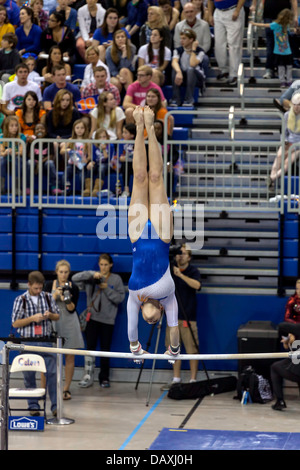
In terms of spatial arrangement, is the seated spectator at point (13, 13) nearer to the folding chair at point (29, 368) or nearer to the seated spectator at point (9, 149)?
the seated spectator at point (9, 149)

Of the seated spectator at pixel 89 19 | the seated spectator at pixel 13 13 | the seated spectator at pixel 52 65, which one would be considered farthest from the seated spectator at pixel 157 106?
the seated spectator at pixel 13 13

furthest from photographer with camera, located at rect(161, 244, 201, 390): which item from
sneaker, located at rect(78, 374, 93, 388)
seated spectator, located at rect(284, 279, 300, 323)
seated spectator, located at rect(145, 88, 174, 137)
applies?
seated spectator, located at rect(145, 88, 174, 137)

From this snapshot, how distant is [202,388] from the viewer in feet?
40.5

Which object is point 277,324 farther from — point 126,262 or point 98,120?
point 98,120

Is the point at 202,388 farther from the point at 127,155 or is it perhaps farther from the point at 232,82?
the point at 232,82

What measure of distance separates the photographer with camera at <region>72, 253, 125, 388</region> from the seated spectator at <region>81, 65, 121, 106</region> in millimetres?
2861

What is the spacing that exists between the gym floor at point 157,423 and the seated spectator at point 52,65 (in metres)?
5.00

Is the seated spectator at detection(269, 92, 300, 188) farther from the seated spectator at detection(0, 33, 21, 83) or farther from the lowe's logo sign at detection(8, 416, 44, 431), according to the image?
the seated spectator at detection(0, 33, 21, 83)

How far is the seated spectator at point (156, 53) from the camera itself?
14367mm

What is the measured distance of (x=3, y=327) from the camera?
43.2ft

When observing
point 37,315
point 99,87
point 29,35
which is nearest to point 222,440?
point 37,315

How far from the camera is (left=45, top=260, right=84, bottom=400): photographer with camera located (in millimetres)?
11977
